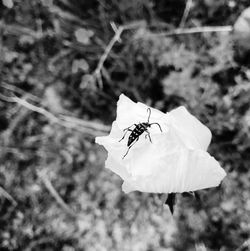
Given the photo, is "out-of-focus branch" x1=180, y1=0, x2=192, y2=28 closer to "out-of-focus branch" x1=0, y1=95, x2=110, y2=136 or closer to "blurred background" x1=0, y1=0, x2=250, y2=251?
"blurred background" x1=0, y1=0, x2=250, y2=251

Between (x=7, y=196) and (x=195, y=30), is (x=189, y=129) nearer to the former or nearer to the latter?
(x=195, y=30)

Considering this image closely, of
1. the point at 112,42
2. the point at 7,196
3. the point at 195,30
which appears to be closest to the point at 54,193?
the point at 7,196

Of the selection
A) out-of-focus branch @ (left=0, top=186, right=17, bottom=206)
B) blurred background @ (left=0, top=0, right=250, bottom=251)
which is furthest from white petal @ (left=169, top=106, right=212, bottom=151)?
out-of-focus branch @ (left=0, top=186, right=17, bottom=206)

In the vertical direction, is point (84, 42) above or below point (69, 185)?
above

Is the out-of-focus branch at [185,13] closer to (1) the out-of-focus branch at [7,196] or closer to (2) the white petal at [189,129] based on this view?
(2) the white petal at [189,129]

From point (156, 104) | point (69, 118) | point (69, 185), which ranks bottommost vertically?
point (69, 185)

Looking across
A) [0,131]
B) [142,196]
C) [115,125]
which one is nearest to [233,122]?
[142,196]

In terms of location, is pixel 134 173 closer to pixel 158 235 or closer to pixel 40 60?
pixel 158 235
